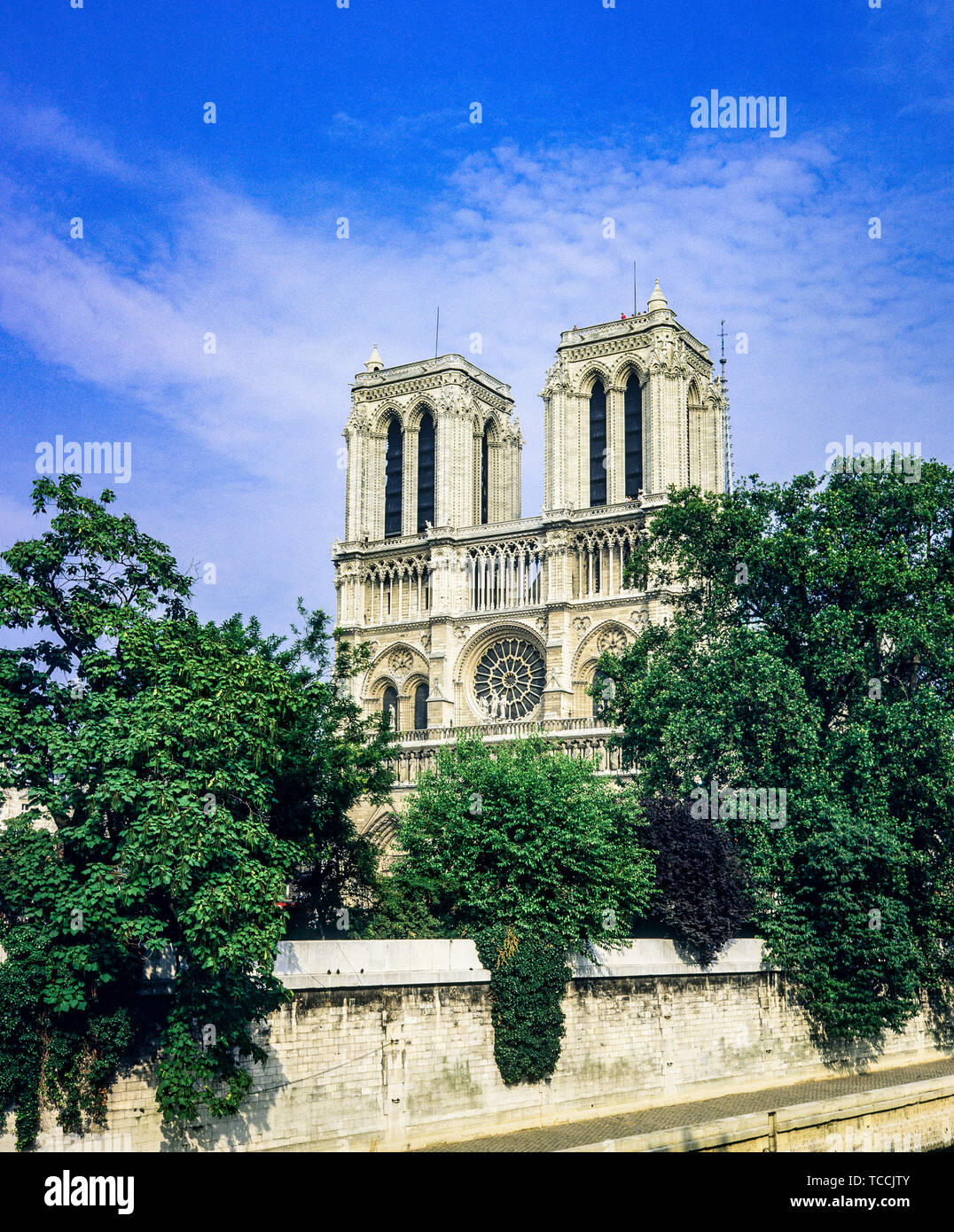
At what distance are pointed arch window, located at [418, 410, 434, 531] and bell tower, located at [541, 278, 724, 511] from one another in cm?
583

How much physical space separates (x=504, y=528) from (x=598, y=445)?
5.02 m

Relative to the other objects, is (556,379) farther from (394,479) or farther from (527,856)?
(527,856)

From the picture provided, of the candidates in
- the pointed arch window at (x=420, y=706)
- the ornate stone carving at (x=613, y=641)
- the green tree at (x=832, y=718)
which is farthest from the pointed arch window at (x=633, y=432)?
the green tree at (x=832, y=718)

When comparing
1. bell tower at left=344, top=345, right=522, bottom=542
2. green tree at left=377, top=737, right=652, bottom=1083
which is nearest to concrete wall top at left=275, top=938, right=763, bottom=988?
green tree at left=377, top=737, right=652, bottom=1083

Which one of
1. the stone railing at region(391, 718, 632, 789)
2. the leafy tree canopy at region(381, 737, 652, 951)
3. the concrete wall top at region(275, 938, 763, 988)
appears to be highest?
the stone railing at region(391, 718, 632, 789)

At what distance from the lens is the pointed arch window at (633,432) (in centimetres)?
5112

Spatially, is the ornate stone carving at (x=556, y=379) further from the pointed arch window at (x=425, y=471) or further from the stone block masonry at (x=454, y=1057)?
the stone block masonry at (x=454, y=1057)

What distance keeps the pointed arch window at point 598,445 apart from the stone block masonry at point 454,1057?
26.9 m

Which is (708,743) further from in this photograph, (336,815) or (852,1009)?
(336,815)

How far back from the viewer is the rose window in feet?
165

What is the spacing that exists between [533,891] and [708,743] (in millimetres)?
6506

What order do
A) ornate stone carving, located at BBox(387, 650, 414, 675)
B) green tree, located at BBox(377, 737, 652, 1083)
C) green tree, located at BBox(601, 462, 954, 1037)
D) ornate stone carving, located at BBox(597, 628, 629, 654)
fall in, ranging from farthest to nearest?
1. ornate stone carving, located at BBox(387, 650, 414, 675)
2. ornate stone carving, located at BBox(597, 628, 629, 654)
3. green tree, located at BBox(601, 462, 954, 1037)
4. green tree, located at BBox(377, 737, 652, 1083)

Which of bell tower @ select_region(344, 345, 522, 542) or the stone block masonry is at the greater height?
bell tower @ select_region(344, 345, 522, 542)

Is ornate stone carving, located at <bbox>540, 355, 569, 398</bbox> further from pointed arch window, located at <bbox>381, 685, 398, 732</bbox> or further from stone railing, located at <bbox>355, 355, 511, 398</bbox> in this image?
pointed arch window, located at <bbox>381, 685, 398, 732</bbox>
